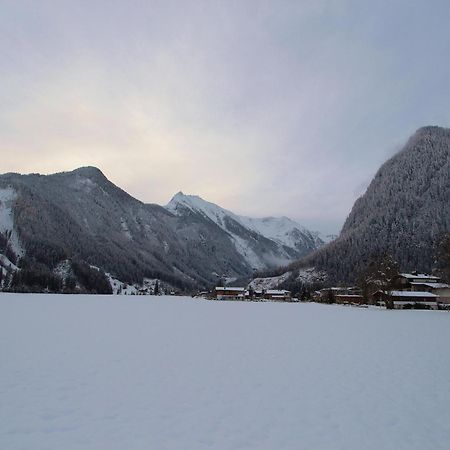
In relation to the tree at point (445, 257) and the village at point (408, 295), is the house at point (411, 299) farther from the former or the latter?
the tree at point (445, 257)

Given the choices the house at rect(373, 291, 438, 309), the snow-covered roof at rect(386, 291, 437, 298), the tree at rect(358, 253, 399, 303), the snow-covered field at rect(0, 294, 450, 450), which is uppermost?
the tree at rect(358, 253, 399, 303)

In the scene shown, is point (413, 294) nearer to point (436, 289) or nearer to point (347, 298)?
point (436, 289)

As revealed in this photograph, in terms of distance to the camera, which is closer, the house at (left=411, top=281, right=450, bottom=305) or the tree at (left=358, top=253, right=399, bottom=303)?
the tree at (left=358, top=253, right=399, bottom=303)

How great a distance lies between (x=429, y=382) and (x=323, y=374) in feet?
11.9

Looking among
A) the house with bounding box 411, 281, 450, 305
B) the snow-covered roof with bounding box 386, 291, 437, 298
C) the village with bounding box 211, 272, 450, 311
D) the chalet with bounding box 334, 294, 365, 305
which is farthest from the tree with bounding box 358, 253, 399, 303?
the chalet with bounding box 334, 294, 365, 305

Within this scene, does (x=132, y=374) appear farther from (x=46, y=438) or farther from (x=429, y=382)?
(x=429, y=382)

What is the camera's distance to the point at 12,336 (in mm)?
→ 23828

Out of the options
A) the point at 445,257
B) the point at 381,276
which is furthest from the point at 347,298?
the point at 445,257

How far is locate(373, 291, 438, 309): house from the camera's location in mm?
97250

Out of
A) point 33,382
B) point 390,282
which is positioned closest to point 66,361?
point 33,382

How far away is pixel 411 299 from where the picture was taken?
337 ft

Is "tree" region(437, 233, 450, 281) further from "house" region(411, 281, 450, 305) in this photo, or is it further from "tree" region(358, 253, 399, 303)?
"house" region(411, 281, 450, 305)

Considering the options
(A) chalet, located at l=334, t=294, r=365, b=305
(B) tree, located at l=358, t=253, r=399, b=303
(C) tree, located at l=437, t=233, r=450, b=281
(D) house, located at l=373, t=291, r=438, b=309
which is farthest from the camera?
(A) chalet, located at l=334, t=294, r=365, b=305

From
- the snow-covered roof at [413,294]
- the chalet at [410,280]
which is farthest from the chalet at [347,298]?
the snow-covered roof at [413,294]
